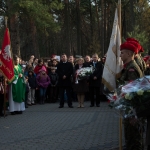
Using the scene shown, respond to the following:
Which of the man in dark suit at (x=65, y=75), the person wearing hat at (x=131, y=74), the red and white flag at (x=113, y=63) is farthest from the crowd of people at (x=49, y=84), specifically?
the person wearing hat at (x=131, y=74)

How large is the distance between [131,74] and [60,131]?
144 inches

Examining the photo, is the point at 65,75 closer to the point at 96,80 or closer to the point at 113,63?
the point at 96,80

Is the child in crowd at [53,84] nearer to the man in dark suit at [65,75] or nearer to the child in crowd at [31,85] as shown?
the child in crowd at [31,85]

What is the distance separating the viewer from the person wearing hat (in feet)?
20.7

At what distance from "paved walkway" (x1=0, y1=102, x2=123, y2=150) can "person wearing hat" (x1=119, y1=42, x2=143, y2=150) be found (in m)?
0.92

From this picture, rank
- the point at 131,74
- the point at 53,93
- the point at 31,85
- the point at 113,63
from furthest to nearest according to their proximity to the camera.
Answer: the point at 53,93
the point at 31,85
the point at 113,63
the point at 131,74

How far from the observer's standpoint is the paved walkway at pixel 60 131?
7.79m

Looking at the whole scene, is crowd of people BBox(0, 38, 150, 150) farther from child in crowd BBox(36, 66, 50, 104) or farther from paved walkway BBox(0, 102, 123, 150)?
paved walkway BBox(0, 102, 123, 150)

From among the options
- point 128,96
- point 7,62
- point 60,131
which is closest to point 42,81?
point 7,62

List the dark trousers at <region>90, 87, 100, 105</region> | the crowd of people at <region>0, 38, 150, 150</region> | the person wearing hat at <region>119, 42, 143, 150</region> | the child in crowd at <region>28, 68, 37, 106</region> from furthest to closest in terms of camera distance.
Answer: the child in crowd at <region>28, 68, 37, 106</region> → the dark trousers at <region>90, 87, 100, 105</region> → the crowd of people at <region>0, 38, 150, 150</region> → the person wearing hat at <region>119, 42, 143, 150</region>

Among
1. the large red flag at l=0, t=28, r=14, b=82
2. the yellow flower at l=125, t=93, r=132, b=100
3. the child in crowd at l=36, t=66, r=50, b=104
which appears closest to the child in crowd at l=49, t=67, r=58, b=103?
the child in crowd at l=36, t=66, r=50, b=104

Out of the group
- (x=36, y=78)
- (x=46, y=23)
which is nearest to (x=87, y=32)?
(x=46, y=23)

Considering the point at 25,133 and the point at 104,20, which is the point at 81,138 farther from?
the point at 104,20

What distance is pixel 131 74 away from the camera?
248 inches
